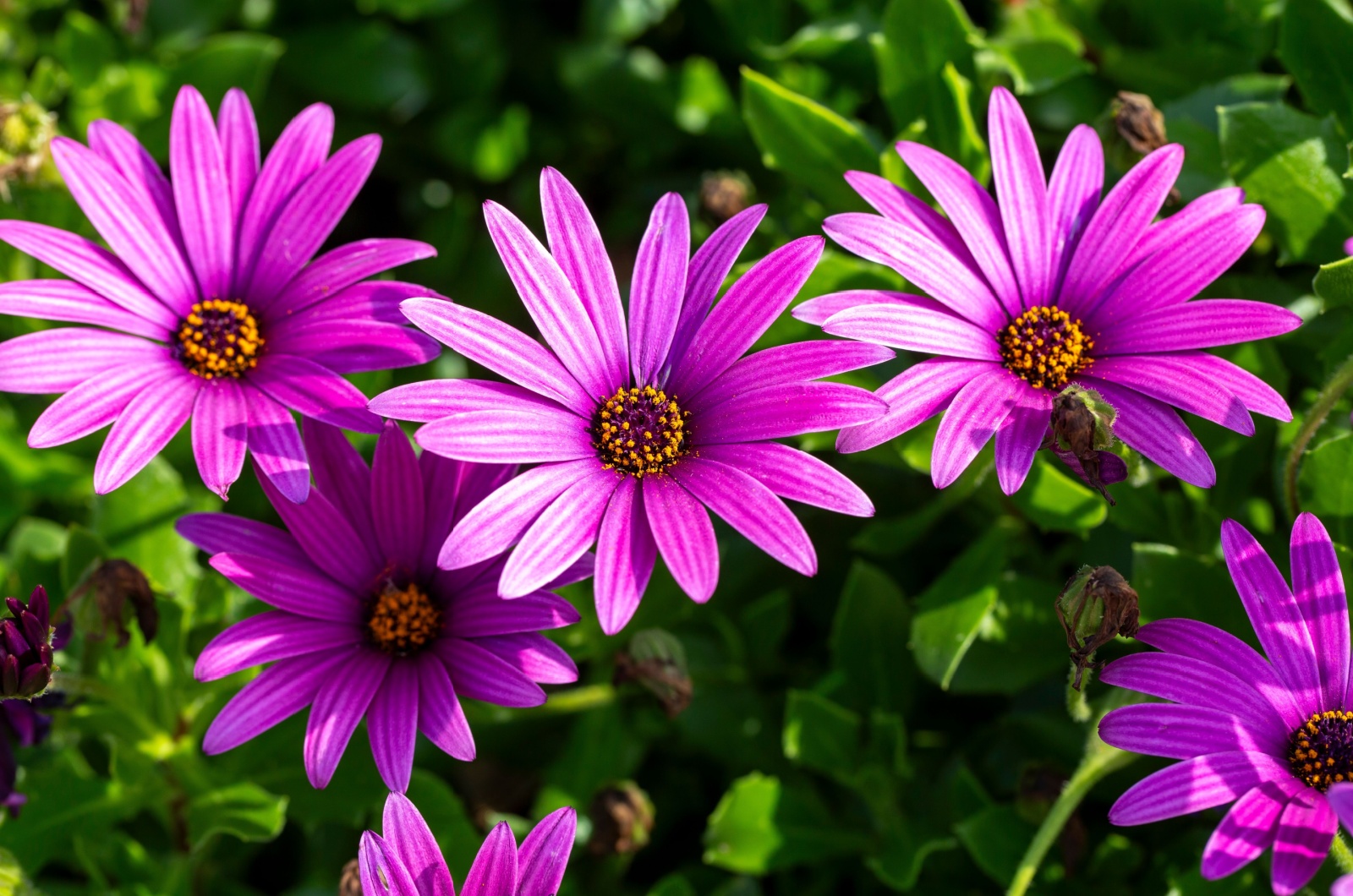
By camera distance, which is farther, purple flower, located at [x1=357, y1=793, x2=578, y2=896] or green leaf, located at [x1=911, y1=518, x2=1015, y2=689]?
green leaf, located at [x1=911, y1=518, x2=1015, y2=689]

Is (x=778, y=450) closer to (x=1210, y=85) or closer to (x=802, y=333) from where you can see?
(x=802, y=333)

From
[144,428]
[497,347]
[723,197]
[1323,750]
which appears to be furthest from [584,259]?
[1323,750]

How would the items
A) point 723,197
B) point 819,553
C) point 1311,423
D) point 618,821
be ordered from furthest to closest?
point 819,553 → point 723,197 → point 618,821 → point 1311,423

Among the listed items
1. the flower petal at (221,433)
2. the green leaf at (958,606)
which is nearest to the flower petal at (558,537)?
the flower petal at (221,433)

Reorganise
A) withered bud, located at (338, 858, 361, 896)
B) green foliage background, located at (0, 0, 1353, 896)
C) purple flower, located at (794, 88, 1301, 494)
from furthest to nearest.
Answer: green foliage background, located at (0, 0, 1353, 896), withered bud, located at (338, 858, 361, 896), purple flower, located at (794, 88, 1301, 494)

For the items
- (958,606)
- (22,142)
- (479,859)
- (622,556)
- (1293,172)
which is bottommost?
(479,859)

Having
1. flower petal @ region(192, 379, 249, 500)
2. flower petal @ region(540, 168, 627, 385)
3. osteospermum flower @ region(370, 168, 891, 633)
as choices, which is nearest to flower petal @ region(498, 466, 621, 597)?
osteospermum flower @ region(370, 168, 891, 633)

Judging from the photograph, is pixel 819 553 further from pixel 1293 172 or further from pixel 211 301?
pixel 211 301

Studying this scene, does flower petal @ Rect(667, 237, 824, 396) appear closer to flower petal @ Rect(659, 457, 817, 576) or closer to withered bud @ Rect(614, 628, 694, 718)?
flower petal @ Rect(659, 457, 817, 576)
